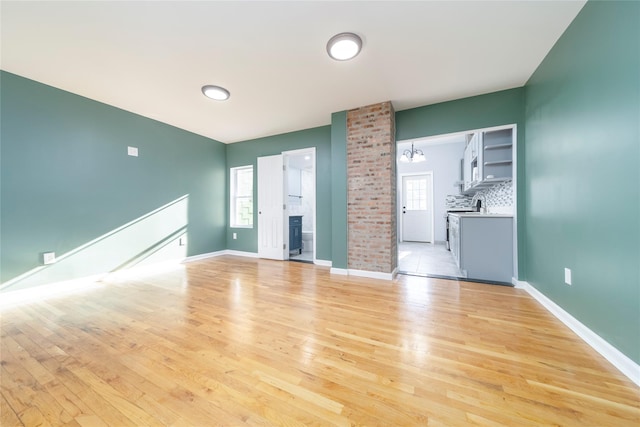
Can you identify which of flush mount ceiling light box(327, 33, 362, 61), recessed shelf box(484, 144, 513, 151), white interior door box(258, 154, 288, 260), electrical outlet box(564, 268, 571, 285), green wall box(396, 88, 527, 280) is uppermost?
flush mount ceiling light box(327, 33, 362, 61)

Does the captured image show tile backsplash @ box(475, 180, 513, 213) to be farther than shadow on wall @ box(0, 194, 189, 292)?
Yes

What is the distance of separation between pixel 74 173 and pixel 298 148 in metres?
3.28

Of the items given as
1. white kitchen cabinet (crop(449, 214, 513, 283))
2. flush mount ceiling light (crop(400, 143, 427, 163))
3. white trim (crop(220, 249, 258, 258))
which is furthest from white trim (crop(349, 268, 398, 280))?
flush mount ceiling light (crop(400, 143, 427, 163))

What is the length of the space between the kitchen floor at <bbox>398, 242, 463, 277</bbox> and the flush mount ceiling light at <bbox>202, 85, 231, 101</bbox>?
3.63 m

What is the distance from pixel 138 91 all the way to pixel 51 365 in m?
3.05

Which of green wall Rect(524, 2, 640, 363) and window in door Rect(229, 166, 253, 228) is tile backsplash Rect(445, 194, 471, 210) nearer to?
green wall Rect(524, 2, 640, 363)

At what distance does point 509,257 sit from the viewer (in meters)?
2.98

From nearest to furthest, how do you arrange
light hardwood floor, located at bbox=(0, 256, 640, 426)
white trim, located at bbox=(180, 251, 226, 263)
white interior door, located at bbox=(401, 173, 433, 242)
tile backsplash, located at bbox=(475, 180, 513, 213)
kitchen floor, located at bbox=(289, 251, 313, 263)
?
light hardwood floor, located at bbox=(0, 256, 640, 426), tile backsplash, located at bbox=(475, 180, 513, 213), white trim, located at bbox=(180, 251, 226, 263), kitchen floor, located at bbox=(289, 251, 313, 263), white interior door, located at bbox=(401, 173, 433, 242)

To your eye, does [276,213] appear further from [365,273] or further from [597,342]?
[597,342]

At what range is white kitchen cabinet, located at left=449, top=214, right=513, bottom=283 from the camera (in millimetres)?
2990

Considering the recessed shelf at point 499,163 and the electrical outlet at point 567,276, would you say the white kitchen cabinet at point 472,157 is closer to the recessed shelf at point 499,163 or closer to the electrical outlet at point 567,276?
the recessed shelf at point 499,163

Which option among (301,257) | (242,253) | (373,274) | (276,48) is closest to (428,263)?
(373,274)

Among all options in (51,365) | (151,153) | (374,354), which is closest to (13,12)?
(151,153)

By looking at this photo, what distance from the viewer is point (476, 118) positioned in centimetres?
311
